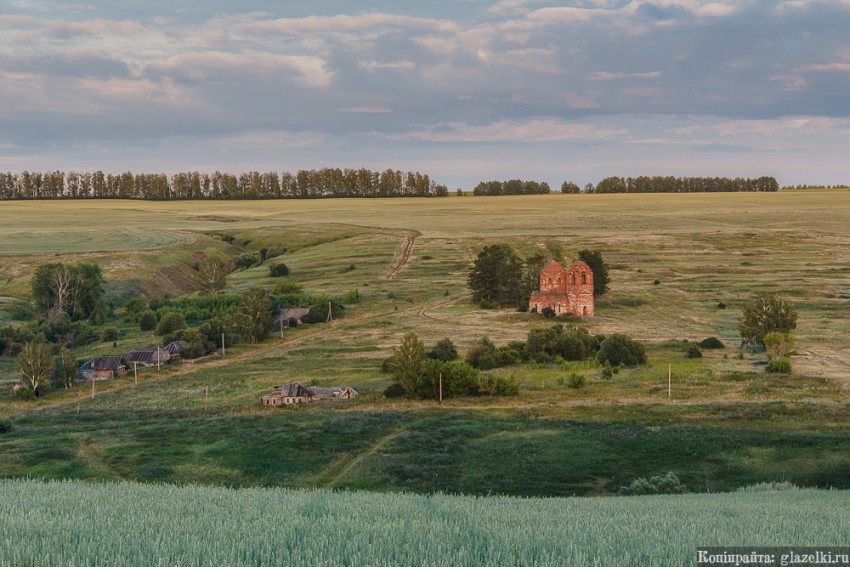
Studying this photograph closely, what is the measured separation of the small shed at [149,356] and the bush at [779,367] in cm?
5122

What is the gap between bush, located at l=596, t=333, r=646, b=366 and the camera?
63656 mm

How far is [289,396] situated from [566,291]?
4460cm

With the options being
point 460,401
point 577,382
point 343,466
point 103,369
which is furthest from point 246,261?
point 343,466

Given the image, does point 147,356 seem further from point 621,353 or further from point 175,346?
point 621,353

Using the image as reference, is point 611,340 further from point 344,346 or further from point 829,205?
point 829,205

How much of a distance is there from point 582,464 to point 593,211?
166m

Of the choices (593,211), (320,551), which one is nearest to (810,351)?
(320,551)

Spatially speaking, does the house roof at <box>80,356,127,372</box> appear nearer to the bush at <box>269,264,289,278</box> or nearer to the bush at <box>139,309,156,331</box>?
the bush at <box>139,309,156,331</box>

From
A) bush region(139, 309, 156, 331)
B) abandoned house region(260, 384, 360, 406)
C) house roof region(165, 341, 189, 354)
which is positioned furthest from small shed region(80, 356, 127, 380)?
bush region(139, 309, 156, 331)

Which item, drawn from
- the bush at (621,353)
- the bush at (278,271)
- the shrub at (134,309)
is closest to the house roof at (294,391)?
the bush at (621,353)

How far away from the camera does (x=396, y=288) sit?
10750 centimetres

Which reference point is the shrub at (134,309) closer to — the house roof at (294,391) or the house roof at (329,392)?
the house roof at (294,391)

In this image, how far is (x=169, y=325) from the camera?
84000 millimetres

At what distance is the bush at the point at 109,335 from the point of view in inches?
3386
